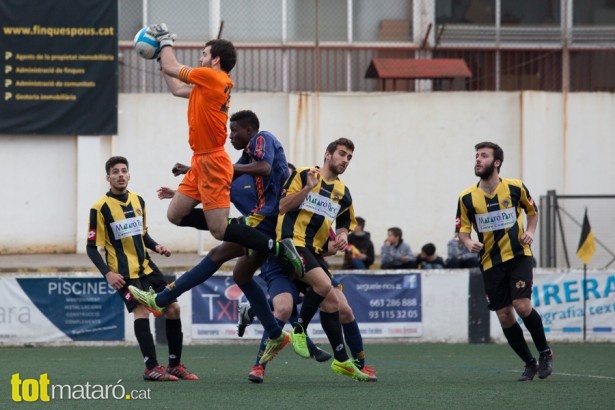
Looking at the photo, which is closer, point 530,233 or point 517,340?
point 530,233

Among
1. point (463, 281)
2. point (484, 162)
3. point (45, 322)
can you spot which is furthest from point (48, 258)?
point (484, 162)

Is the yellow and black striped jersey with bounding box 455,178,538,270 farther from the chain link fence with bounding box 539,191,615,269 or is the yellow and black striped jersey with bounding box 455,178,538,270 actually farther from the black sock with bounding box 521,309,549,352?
the chain link fence with bounding box 539,191,615,269

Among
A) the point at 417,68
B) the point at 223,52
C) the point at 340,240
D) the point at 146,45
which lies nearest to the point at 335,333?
the point at 340,240

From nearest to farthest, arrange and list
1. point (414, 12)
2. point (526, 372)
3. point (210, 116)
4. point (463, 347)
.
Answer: point (210, 116), point (526, 372), point (463, 347), point (414, 12)

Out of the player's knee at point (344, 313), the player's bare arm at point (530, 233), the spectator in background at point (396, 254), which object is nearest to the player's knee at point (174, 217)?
the player's knee at point (344, 313)

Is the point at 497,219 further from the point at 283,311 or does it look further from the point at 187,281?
the point at 187,281

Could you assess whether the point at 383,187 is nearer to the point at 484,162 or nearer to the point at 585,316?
the point at 585,316

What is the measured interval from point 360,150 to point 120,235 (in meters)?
→ 11.8

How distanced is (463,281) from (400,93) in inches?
233

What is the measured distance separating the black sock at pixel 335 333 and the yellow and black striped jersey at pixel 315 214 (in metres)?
0.57

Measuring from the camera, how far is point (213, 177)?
964cm

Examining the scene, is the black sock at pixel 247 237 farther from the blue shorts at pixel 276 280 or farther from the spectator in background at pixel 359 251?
the spectator in background at pixel 359 251

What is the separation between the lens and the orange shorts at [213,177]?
9625 mm

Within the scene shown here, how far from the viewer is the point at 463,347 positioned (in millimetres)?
16656
